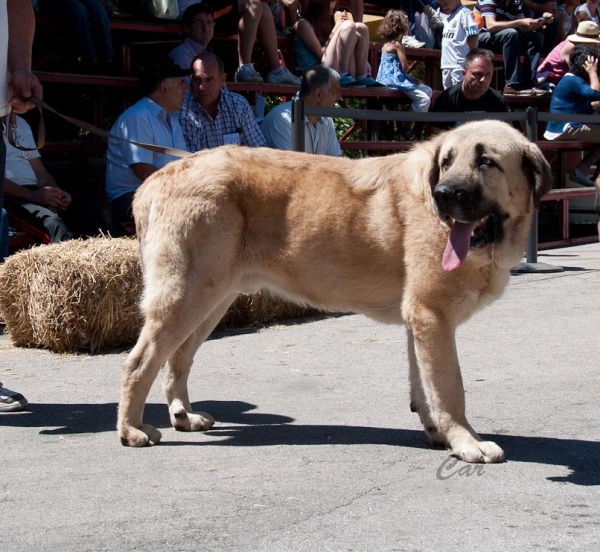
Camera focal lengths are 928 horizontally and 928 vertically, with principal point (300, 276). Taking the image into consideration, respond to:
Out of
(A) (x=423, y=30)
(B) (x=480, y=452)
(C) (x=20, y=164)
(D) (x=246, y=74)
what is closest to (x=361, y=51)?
(D) (x=246, y=74)

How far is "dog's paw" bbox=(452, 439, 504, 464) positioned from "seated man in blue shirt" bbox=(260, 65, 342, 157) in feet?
15.7

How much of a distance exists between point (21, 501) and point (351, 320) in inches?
171

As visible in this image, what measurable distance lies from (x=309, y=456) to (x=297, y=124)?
452 cm

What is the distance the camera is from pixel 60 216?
26.9ft

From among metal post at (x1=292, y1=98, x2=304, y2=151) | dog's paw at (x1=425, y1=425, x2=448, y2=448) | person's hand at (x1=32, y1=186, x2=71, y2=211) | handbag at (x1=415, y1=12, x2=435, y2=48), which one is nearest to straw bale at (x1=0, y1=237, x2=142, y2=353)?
person's hand at (x1=32, y1=186, x2=71, y2=211)

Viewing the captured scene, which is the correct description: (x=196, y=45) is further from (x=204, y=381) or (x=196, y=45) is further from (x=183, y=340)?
(x=183, y=340)

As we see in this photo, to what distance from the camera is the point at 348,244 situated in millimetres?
4641

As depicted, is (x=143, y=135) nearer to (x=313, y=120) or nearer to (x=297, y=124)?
(x=297, y=124)

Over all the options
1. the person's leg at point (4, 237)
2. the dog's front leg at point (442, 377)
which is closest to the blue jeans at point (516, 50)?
the person's leg at point (4, 237)

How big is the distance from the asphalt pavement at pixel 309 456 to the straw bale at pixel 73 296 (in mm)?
195

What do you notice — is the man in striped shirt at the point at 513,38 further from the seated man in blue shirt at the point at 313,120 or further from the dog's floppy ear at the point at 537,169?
the dog's floppy ear at the point at 537,169

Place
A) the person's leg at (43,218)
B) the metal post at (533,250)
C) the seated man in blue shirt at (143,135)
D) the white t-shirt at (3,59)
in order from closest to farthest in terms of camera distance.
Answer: the white t-shirt at (3,59), the person's leg at (43,218), the seated man in blue shirt at (143,135), the metal post at (533,250)

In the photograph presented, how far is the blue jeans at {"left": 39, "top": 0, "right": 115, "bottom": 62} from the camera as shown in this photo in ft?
31.2

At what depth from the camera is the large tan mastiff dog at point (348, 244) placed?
431 cm
